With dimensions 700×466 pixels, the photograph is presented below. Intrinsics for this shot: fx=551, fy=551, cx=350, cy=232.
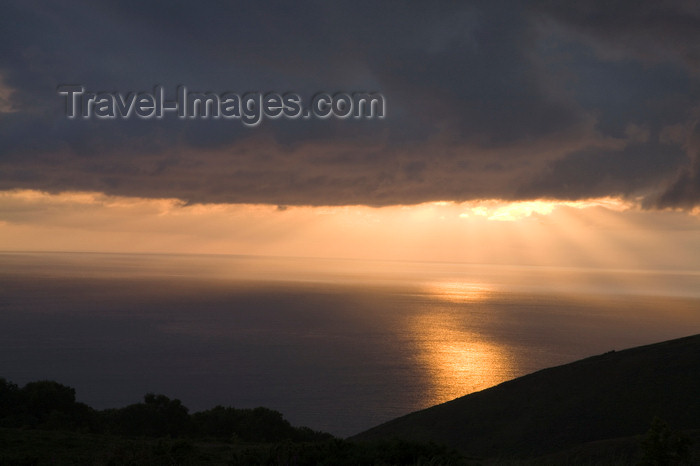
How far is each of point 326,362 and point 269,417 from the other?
113998mm

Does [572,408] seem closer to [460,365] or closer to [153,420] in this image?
[153,420]

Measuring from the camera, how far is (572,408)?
1855 inches

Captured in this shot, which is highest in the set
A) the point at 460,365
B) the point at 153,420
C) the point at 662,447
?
the point at 662,447

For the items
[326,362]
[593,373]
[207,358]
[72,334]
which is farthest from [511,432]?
[72,334]

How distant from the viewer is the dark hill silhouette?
138 feet

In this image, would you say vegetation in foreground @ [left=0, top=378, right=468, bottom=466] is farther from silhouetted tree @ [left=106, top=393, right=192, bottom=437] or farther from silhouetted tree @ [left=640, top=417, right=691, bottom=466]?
silhouetted tree @ [left=640, top=417, right=691, bottom=466]

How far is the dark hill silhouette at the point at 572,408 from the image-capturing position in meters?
42.0

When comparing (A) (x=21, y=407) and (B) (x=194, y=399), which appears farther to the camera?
(B) (x=194, y=399)

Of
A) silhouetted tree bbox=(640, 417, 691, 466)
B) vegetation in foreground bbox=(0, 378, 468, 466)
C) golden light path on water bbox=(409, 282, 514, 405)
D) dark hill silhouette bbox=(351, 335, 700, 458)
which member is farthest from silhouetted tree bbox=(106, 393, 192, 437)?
golden light path on water bbox=(409, 282, 514, 405)

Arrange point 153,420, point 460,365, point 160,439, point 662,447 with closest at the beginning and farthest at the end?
point 662,447 < point 160,439 < point 153,420 < point 460,365

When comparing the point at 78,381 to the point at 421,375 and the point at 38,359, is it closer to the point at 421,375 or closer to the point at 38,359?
the point at 38,359

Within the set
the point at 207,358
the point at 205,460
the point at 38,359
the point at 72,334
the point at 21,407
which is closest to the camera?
the point at 205,460

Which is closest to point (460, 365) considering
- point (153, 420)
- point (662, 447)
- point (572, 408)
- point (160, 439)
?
point (572, 408)

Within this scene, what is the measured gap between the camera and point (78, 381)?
424 feet
